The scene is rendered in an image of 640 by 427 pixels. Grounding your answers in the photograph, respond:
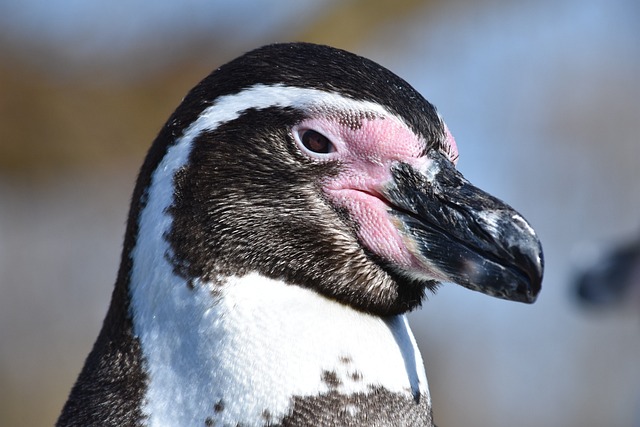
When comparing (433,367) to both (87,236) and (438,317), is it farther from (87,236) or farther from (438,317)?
(87,236)

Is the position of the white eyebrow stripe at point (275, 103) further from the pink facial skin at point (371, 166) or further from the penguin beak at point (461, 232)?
the penguin beak at point (461, 232)

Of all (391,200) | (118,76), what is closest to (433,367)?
(118,76)

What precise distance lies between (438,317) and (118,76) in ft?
28.5

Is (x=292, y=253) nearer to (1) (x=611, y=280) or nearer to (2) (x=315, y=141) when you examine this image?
(2) (x=315, y=141)

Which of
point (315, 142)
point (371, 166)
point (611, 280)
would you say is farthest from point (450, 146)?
point (611, 280)

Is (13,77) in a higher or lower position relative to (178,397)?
higher

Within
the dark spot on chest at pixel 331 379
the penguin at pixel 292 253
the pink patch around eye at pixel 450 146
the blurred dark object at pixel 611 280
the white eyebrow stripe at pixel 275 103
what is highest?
the blurred dark object at pixel 611 280

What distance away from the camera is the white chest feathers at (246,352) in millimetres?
2428

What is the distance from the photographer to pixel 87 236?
1523 cm

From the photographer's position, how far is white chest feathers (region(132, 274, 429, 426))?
95.6 inches

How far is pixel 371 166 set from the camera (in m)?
2.65

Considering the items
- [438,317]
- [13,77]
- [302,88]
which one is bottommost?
[302,88]

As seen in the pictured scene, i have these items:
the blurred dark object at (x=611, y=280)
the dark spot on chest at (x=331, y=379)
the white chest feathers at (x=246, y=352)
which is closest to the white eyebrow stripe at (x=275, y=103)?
the white chest feathers at (x=246, y=352)

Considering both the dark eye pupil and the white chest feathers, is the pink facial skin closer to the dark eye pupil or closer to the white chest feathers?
the dark eye pupil
